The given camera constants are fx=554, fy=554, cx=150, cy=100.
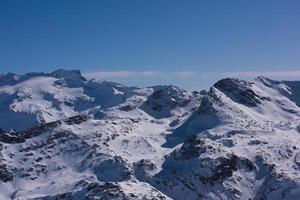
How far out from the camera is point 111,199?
654 feet

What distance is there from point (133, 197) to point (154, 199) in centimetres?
762

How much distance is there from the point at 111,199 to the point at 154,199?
1547 centimetres

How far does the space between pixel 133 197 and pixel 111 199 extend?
7942 mm

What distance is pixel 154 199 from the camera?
199m

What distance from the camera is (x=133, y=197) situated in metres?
200
